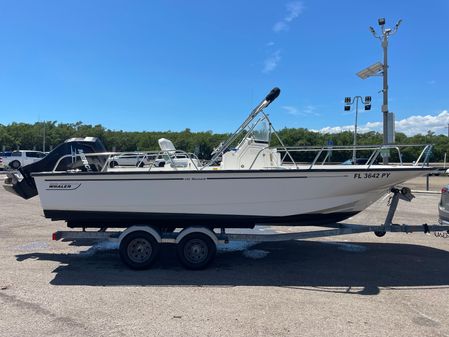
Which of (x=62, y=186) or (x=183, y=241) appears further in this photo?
(x=62, y=186)

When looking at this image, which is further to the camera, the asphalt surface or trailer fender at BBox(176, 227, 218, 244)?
trailer fender at BBox(176, 227, 218, 244)

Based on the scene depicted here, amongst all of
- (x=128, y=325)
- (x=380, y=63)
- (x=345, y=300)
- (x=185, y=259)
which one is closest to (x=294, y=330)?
(x=345, y=300)

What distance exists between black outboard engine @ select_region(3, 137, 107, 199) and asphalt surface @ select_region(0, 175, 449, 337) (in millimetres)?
1160

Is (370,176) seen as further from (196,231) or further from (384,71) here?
(384,71)

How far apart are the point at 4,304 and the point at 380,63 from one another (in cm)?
1904

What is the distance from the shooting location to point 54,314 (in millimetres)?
4340

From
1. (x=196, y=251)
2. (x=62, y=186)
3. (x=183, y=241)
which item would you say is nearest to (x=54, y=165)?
(x=62, y=186)

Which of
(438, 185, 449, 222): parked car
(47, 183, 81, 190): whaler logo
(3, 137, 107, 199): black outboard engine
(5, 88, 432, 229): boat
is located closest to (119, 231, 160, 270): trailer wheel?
(5, 88, 432, 229): boat

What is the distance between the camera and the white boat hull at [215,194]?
19.6 feet

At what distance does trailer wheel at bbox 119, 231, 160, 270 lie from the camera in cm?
604

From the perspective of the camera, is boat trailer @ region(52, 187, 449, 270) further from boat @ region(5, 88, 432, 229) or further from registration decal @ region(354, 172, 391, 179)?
registration decal @ region(354, 172, 391, 179)

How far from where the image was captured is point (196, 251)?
6074 mm

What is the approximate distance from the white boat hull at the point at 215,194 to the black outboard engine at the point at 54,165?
0.53 meters

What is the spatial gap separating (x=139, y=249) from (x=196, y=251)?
87 cm
